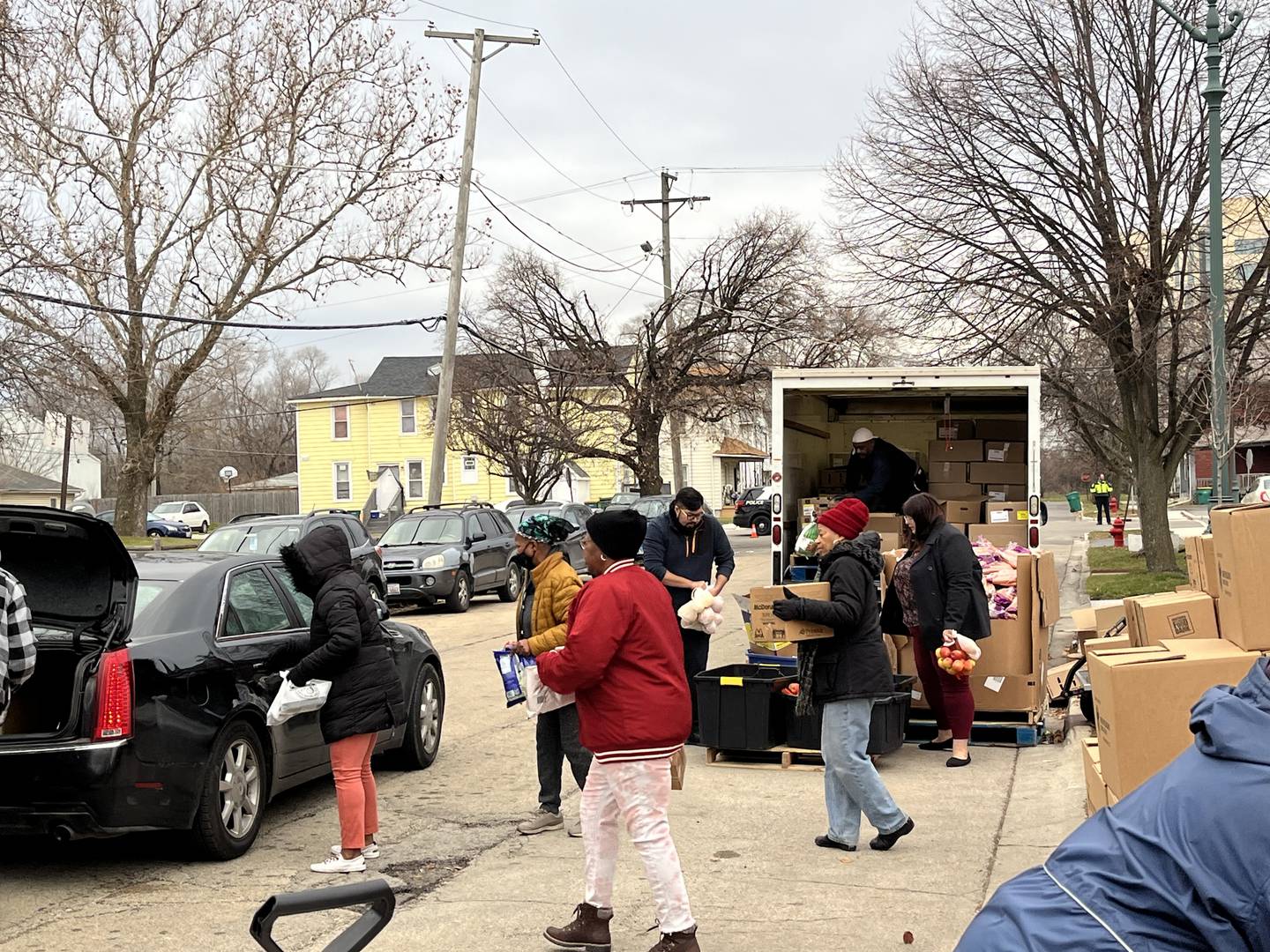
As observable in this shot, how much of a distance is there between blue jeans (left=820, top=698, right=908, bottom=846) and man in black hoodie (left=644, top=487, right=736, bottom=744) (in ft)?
10.5

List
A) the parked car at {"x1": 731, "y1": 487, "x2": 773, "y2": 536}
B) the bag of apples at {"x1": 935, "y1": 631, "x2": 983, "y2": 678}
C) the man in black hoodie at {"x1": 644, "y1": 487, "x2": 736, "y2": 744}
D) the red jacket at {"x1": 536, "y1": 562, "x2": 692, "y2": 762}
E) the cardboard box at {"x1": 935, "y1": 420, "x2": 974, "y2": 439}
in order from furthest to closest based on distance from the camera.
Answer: the parked car at {"x1": 731, "y1": 487, "x2": 773, "y2": 536} < the cardboard box at {"x1": 935, "y1": 420, "x2": 974, "y2": 439} < the man in black hoodie at {"x1": 644, "y1": 487, "x2": 736, "y2": 744} < the bag of apples at {"x1": 935, "y1": 631, "x2": 983, "y2": 678} < the red jacket at {"x1": 536, "y1": 562, "x2": 692, "y2": 762}

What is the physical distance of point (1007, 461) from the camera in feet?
41.6

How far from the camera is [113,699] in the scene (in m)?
6.16

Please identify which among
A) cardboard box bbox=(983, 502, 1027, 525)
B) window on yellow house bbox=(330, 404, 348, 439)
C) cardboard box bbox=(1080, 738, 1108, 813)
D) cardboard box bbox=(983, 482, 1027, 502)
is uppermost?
window on yellow house bbox=(330, 404, 348, 439)

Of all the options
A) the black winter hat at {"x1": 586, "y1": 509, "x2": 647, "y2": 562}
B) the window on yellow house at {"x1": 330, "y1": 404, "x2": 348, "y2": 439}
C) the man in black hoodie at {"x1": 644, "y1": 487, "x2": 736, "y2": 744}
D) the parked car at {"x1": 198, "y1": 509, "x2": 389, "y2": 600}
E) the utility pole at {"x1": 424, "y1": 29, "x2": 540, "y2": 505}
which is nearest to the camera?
the black winter hat at {"x1": 586, "y1": 509, "x2": 647, "y2": 562}

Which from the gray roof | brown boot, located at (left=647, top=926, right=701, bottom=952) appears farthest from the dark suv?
the gray roof

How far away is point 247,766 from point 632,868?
2.07 m

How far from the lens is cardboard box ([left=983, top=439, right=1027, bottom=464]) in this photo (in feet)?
41.7

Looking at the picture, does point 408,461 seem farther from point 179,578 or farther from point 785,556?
point 179,578

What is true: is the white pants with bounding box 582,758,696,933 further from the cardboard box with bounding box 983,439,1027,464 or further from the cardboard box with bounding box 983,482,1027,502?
the cardboard box with bounding box 983,439,1027,464

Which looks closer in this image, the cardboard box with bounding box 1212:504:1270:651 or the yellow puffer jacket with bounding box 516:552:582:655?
the cardboard box with bounding box 1212:504:1270:651

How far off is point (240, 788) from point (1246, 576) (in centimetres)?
491

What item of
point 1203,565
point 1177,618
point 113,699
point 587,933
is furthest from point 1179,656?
point 113,699

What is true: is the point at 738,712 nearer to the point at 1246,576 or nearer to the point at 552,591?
the point at 552,591
